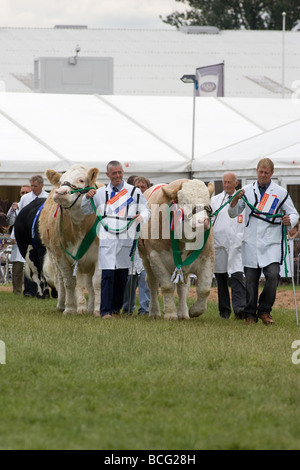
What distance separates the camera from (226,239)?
13.4 meters

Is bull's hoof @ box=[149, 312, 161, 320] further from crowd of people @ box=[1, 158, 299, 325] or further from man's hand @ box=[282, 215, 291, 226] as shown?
man's hand @ box=[282, 215, 291, 226]

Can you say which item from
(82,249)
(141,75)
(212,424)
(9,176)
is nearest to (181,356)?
(212,424)

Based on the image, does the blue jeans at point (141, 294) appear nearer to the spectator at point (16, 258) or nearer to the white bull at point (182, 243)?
the white bull at point (182, 243)

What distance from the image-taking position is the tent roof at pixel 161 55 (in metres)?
37.0

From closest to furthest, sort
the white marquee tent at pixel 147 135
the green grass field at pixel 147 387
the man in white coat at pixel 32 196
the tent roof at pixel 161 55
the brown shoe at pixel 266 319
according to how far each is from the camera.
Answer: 1. the green grass field at pixel 147 387
2. the brown shoe at pixel 266 319
3. the man in white coat at pixel 32 196
4. the white marquee tent at pixel 147 135
5. the tent roof at pixel 161 55

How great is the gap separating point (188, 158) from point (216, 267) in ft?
32.4

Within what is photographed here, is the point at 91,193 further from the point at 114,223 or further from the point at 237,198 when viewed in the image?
the point at 237,198

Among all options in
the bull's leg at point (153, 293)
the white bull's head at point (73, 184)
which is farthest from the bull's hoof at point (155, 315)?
the white bull's head at point (73, 184)

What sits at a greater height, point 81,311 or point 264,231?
point 264,231

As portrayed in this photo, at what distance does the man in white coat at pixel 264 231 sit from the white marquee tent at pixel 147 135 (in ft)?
28.9

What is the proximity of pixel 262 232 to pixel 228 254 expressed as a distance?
1.32 metres

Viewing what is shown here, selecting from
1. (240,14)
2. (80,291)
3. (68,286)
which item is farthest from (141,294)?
(240,14)

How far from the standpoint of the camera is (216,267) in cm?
1340
